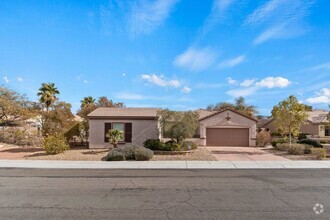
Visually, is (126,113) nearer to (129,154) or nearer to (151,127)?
(151,127)

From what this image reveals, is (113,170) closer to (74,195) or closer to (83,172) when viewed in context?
(83,172)

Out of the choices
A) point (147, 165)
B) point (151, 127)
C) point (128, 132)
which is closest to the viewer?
point (147, 165)

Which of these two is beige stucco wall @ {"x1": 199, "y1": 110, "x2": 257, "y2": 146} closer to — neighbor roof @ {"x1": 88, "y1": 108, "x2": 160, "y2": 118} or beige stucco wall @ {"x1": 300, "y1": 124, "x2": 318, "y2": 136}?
neighbor roof @ {"x1": 88, "y1": 108, "x2": 160, "y2": 118}

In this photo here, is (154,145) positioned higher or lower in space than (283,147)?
higher

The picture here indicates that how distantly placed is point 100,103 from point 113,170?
31.3 metres

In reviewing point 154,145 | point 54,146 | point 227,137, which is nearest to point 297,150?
point 227,137

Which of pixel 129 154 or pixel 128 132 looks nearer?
pixel 129 154

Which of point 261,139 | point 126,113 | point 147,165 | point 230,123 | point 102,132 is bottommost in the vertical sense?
point 147,165

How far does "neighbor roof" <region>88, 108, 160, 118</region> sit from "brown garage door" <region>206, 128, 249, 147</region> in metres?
7.40

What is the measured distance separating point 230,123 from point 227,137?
5.36 feet

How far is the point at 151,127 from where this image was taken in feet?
87.2

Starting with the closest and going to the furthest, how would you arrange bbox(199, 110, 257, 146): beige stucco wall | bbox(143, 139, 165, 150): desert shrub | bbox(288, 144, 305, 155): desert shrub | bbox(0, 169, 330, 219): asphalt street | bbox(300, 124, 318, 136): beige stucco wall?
1. bbox(0, 169, 330, 219): asphalt street
2. bbox(288, 144, 305, 155): desert shrub
3. bbox(143, 139, 165, 150): desert shrub
4. bbox(199, 110, 257, 146): beige stucco wall
5. bbox(300, 124, 318, 136): beige stucco wall

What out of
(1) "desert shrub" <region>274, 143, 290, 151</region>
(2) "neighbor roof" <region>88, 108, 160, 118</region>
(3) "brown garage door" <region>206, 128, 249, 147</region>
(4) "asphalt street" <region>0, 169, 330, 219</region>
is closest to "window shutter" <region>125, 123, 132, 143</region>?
(2) "neighbor roof" <region>88, 108, 160, 118</region>

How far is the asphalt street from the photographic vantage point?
7311 millimetres
